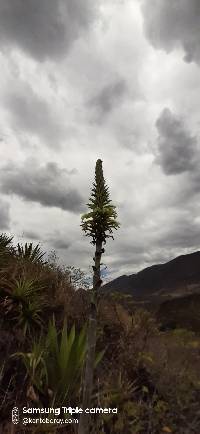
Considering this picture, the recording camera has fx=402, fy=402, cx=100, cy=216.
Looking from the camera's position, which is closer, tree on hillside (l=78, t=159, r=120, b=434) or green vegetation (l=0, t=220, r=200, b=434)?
tree on hillside (l=78, t=159, r=120, b=434)

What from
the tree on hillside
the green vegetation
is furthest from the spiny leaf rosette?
the green vegetation

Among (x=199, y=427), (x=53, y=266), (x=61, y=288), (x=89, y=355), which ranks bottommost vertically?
(x=199, y=427)

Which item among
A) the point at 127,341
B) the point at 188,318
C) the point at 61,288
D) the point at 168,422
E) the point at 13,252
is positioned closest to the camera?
the point at 168,422

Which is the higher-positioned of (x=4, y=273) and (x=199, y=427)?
(x=4, y=273)

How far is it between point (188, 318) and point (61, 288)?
36.1 meters

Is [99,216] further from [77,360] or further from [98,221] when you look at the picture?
[77,360]

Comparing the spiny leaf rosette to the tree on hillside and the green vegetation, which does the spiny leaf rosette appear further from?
the green vegetation

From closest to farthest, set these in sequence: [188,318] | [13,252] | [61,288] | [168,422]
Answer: [168,422] < [61,288] < [13,252] < [188,318]

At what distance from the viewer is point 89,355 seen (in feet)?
11.6

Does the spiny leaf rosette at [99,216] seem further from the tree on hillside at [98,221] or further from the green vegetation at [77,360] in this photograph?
the green vegetation at [77,360]

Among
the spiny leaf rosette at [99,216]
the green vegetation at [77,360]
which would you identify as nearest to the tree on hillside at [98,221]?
the spiny leaf rosette at [99,216]

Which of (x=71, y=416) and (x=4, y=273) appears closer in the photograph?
(x=71, y=416)

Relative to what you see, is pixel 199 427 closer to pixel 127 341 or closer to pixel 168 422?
pixel 168 422

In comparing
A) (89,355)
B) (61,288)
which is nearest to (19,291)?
(61,288)
